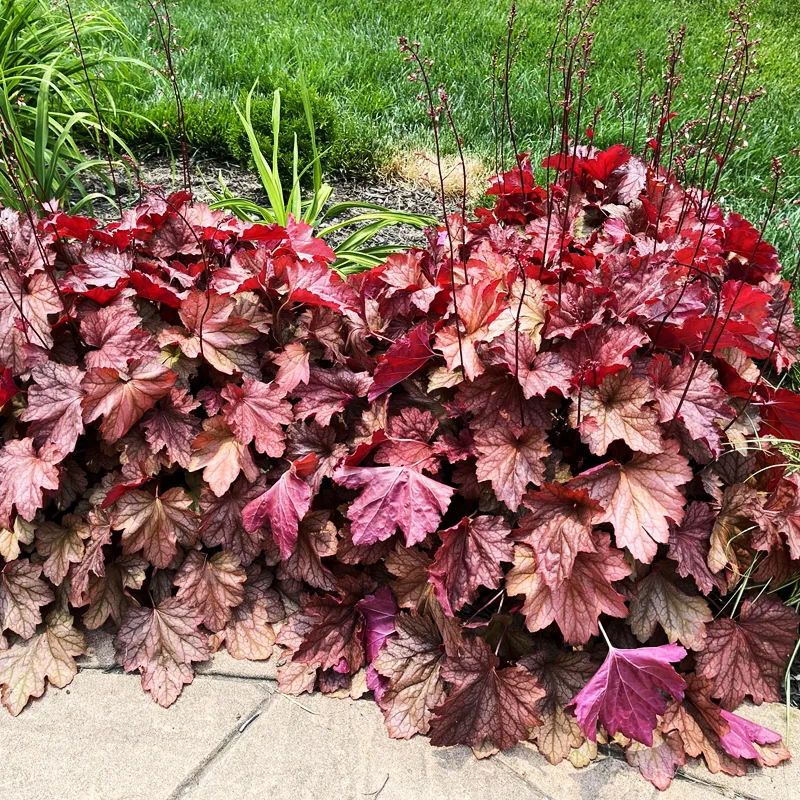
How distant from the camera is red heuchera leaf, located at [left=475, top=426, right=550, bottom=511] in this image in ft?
5.89

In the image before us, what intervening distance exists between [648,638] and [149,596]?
1317 mm

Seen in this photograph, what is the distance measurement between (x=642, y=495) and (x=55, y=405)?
4.88ft

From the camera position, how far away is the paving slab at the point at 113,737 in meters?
1.70

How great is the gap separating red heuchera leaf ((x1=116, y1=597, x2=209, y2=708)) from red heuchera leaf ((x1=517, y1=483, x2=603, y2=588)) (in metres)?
0.90

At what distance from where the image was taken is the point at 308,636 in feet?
6.42

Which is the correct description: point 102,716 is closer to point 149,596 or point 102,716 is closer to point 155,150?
point 149,596

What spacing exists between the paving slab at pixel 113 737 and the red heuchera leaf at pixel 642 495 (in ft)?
3.19

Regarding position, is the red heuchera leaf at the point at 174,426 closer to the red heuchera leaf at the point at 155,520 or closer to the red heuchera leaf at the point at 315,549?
the red heuchera leaf at the point at 155,520

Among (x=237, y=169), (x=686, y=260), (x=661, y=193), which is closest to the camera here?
(x=686, y=260)

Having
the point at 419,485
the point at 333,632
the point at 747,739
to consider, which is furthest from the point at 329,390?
the point at 747,739

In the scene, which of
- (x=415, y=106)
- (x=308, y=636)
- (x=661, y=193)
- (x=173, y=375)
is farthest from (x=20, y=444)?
(x=415, y=106)

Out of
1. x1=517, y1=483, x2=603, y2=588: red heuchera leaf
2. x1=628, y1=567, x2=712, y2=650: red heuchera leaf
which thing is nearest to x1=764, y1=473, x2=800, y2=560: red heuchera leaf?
x1=628, y1=567, x2=712, y2=650: red heuchera leaf

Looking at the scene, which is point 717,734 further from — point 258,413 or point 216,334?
point 216,334

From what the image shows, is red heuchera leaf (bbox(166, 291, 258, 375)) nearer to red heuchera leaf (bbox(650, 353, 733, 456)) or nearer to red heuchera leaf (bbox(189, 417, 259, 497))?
red heuchera leaf (bbox(189, 417, 259, 497))
